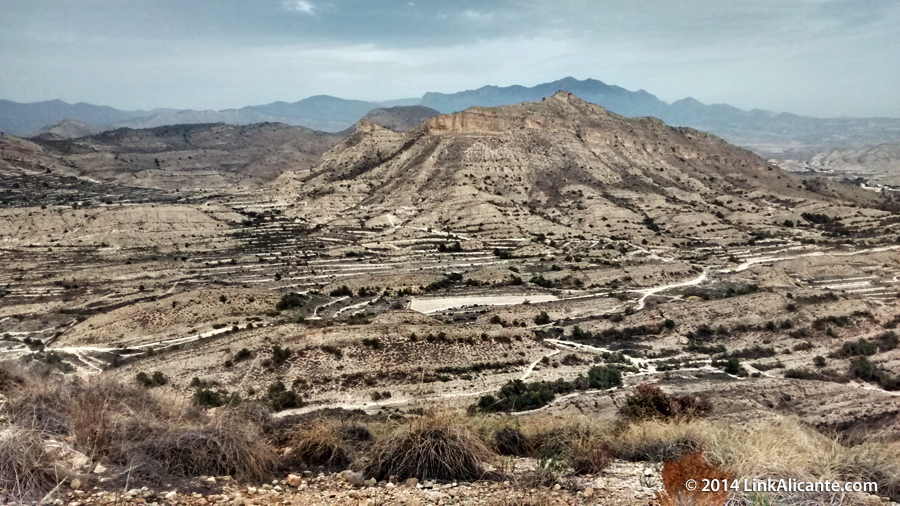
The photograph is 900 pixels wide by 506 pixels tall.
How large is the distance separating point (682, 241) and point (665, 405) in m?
49.4

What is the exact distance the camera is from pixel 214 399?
1889 cm

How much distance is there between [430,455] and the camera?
7148mm

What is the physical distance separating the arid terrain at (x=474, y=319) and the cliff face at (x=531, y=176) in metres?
0.53

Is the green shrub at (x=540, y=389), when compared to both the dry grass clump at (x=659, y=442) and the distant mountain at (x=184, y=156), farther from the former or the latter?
the distant mountain at (x=184, y=156)

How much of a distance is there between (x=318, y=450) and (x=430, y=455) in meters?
2.01

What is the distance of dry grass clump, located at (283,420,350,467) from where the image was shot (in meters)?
7.91

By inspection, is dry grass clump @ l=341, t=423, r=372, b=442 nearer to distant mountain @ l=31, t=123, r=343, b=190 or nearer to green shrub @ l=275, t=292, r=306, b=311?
green shrub @ l=275, t=292, r=306, b=311

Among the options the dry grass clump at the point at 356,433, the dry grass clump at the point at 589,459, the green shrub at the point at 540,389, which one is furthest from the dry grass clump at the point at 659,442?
the green shrub at the point at 540,389

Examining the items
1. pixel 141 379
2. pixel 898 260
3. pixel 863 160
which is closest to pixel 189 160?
pixel 141 379

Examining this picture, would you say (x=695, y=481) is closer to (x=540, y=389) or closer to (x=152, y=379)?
(x=540, y=389)

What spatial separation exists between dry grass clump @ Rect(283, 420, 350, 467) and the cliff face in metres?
53.4

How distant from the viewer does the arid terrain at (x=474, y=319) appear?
740 centimetres

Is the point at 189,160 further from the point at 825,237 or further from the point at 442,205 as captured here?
the point at 825,237

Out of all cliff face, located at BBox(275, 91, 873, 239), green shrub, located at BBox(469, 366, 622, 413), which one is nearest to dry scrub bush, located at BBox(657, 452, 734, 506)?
green shrub, located at BBox(469, 366, 622, 413)
